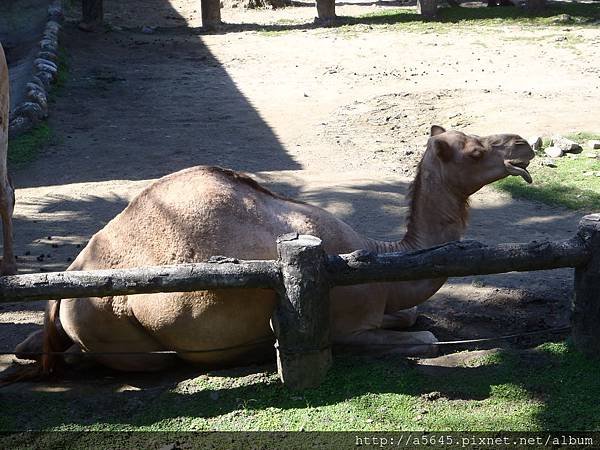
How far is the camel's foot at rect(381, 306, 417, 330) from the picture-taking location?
17.7 ft

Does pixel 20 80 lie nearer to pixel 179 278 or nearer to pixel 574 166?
pixel 574 166

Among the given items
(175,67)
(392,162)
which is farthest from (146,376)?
(175,67)

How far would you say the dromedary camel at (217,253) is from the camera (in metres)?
4.79

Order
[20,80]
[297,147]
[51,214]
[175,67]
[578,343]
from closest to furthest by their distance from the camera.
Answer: [578,343], [51,214], [297,147], [20,80], [175,67]

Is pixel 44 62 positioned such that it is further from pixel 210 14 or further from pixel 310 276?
pixel 310 276

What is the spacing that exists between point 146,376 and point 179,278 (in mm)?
941

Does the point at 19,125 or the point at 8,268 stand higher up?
the point at 19,125

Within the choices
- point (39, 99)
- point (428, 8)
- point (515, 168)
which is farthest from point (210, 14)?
point (515, 168)

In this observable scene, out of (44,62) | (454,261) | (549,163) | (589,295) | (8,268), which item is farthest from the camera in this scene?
(44,62)

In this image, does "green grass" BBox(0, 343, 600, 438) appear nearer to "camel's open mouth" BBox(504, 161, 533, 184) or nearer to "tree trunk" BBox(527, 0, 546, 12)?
"camel's open mouth" BBox(504, 161, 533, 184)

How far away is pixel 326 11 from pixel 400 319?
562 inches

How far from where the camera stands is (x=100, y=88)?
1417 centimetres

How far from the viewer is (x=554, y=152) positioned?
9.67 meters

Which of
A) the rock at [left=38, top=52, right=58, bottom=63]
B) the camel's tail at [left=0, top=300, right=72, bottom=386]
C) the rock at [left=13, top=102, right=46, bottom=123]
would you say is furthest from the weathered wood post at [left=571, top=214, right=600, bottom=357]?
the rock at [left=38, top=52, right=58, bottom=63]
